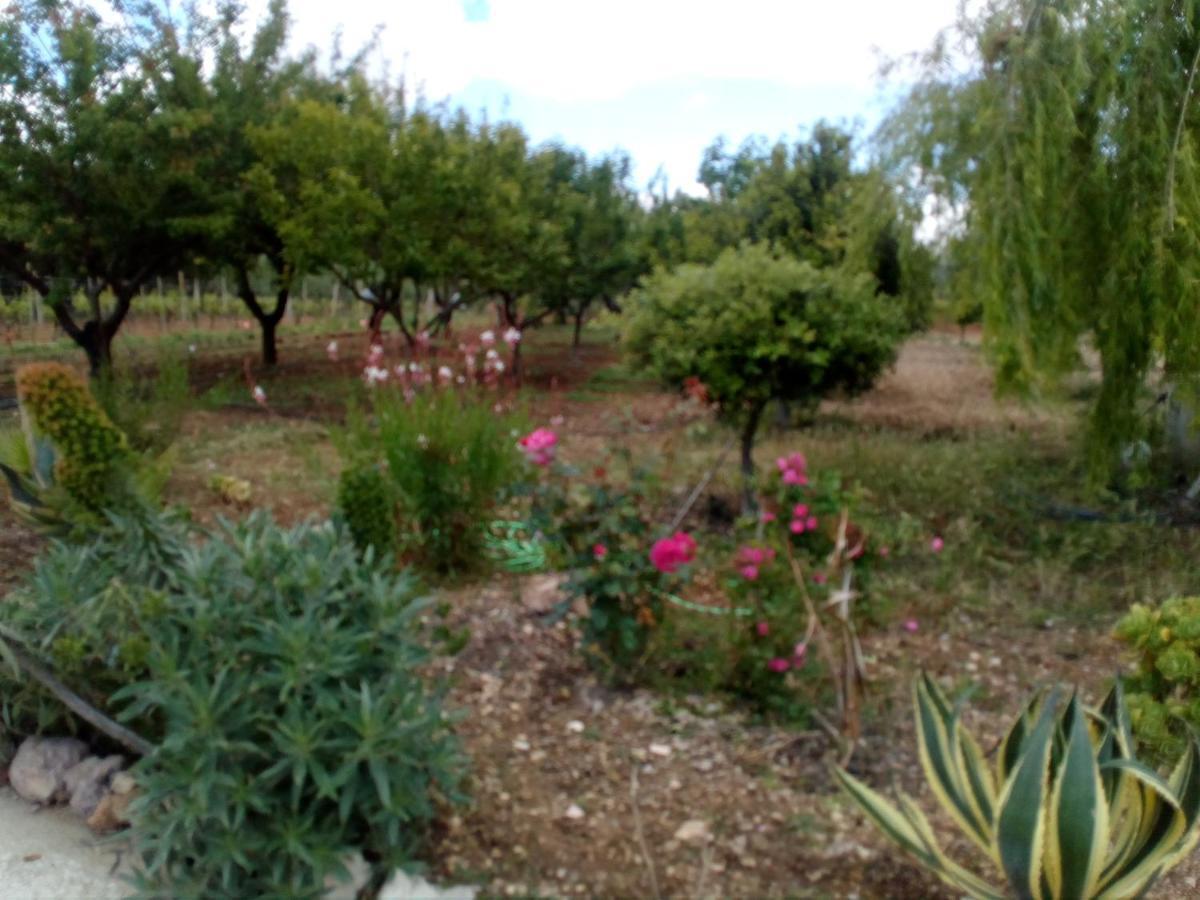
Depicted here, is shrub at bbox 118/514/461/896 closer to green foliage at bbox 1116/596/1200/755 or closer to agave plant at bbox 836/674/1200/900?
agave plant at bbox 836/674/1200/900

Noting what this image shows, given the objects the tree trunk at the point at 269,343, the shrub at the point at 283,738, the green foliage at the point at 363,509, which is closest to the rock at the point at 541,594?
the green foliage at the point at 363,509

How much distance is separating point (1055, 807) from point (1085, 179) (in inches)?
148

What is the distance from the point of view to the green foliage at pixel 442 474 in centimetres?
500

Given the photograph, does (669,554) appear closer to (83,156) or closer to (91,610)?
(91,610)

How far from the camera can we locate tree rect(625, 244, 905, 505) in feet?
19.9

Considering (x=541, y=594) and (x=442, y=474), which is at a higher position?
(x=442, y=474)

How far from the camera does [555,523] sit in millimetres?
3957

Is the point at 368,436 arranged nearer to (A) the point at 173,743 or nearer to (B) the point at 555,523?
(B) the point at 555,523

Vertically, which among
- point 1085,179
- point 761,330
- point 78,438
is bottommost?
point 78,438

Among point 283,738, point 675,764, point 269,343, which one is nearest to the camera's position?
point 283,738

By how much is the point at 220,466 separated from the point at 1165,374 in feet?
18.8

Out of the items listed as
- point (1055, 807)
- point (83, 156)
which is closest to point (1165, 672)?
point (1055, 807)

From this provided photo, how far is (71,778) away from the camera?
3260 mm

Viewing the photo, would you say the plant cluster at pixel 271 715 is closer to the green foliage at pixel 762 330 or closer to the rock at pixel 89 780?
the rock at pixel 89 780
